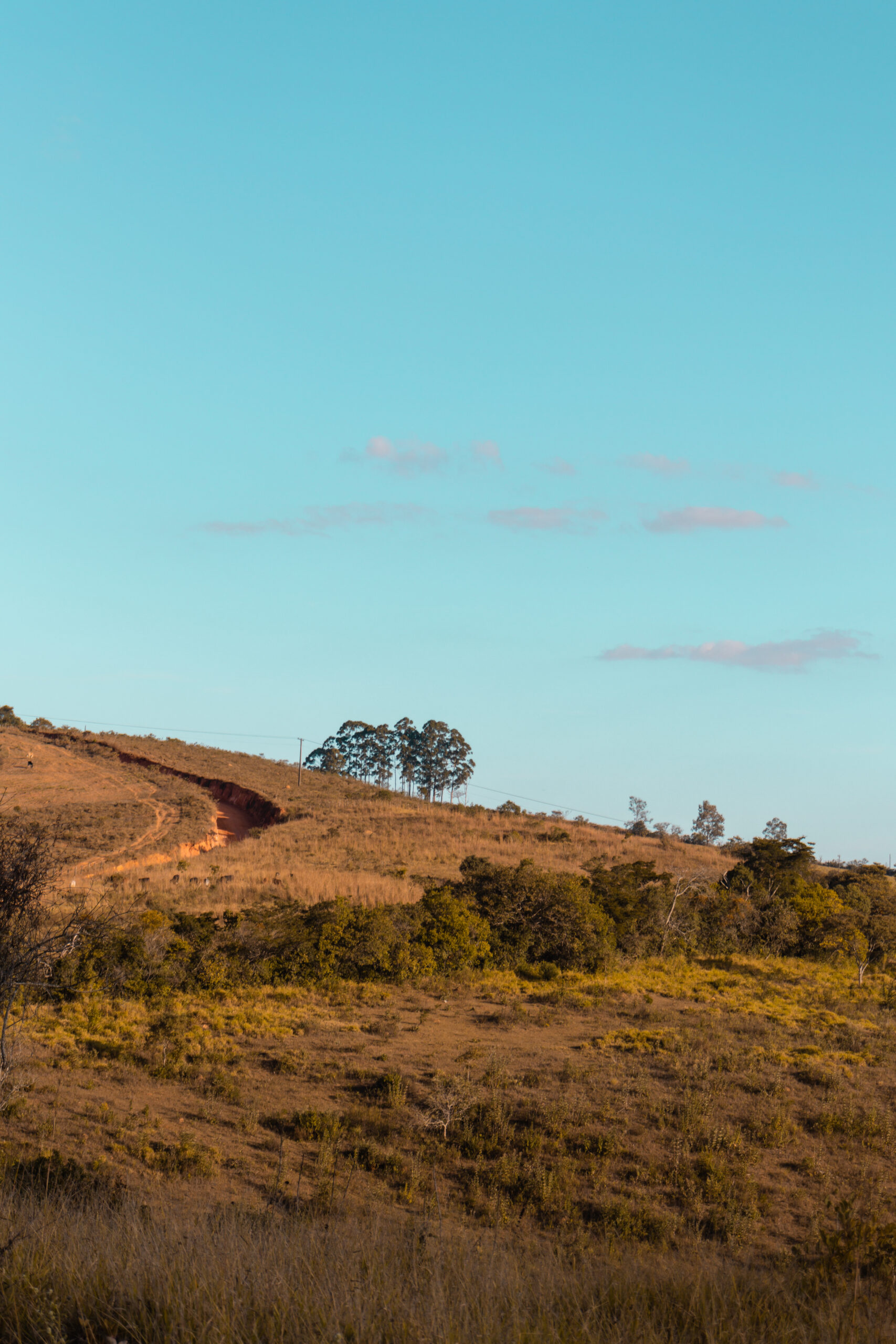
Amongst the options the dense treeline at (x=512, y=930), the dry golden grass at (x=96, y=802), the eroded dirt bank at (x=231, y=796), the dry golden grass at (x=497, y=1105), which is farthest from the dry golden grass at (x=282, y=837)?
the dry golden grass at (x=497, y=1105)

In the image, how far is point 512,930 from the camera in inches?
1176

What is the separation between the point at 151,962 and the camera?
2294 cm

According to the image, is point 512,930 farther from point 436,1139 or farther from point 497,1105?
point 436,1139

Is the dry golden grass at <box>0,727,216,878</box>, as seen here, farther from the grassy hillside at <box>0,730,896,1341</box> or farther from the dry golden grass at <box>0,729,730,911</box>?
the grassy hillside at <box>0,730,896,1341</box>

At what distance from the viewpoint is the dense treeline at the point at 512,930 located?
23.5 meters

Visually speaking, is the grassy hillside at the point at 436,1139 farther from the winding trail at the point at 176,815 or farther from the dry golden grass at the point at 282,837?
the winding trail at the point at 176,815

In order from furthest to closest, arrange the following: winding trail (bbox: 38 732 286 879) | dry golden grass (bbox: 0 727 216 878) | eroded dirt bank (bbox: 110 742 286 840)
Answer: eroded dirt bank (bbox: 110 742 286 840)
dry golden grass (bbox: 0 727 216 878)
winding trail (bbox: 38 732 286 879)

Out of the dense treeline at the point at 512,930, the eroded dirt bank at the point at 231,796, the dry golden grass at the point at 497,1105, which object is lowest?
the dry golden grass at the point at 497,1105

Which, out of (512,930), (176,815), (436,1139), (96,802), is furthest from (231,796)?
(436,1139)

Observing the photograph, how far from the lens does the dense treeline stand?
926 inches

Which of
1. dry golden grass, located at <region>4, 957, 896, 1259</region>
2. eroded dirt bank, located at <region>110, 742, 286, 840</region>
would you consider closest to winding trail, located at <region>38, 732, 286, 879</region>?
eroded dirt bank, located at <region>110, 742, 286, 840</region>

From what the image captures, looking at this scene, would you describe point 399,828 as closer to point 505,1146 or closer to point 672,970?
point 672,970

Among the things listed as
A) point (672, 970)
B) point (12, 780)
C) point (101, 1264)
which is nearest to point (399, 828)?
point (672, 970)

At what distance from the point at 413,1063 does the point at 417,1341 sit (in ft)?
49.8
